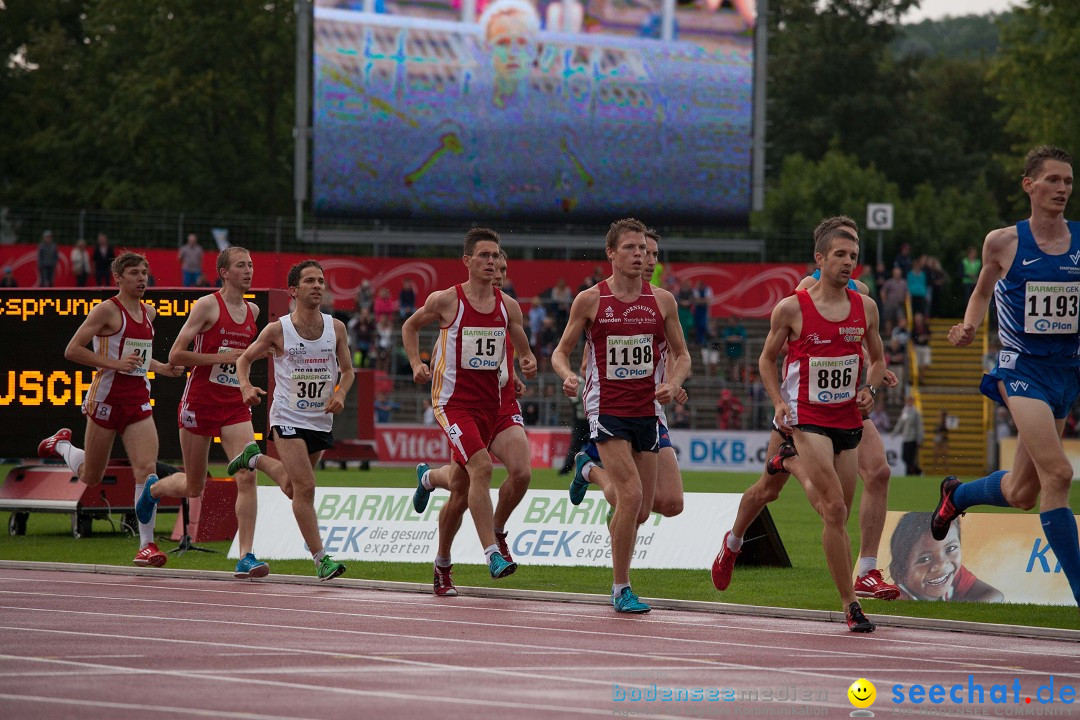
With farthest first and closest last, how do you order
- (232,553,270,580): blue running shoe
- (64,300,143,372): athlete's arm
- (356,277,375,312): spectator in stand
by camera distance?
(356,277,375,312): spectator in stand → (64,300,143,372): athlete's arm → (232,553,270,580): blue running shoe

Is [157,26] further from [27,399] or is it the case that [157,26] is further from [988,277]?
[988,277]

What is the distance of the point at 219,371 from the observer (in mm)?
13852

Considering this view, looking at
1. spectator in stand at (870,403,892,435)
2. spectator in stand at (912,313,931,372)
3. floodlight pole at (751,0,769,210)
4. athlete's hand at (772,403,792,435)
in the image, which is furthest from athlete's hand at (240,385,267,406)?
spectator in stand at (912,313,931,372)

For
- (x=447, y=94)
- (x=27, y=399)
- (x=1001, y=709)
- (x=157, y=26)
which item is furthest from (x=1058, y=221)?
(x=157, y=26)

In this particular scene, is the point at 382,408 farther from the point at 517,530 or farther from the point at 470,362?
the point at 470,362

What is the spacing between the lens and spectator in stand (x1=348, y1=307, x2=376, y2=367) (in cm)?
3409

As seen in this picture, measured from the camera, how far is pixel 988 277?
10.0 meters

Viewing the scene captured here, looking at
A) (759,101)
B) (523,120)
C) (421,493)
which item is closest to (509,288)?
(523,120)

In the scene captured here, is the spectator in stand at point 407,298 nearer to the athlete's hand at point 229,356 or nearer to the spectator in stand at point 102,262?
the spectator in stand at point 102,262

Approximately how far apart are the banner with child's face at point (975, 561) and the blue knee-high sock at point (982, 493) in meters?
0.90

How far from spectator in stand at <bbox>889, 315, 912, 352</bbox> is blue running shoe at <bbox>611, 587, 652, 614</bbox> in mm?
25488

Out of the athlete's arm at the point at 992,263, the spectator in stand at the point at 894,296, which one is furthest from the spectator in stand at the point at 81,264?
the athlete's arm at the point at 992,263

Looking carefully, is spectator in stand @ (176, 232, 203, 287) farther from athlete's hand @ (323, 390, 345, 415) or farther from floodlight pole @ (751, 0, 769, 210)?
athlete's hand @ (323, 390, 345, 415)

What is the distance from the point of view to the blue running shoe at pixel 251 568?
42.3 feet
